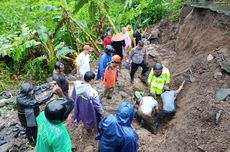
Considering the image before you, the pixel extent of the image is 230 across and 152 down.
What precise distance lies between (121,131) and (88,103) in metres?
1.45

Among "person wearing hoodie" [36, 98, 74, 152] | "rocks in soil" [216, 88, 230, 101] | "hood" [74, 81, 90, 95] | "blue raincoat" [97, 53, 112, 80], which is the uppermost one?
"person wearing hoodie" [36, 98, 74, 152]

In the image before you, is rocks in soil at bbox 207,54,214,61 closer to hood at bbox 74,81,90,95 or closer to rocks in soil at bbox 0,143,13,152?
hood at bbox 74,81,90,95

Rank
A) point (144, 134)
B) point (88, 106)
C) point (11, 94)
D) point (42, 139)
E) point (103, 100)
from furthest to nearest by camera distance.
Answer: point (11, 94), point (103, 100), point (144, 134), point (88, 106), point (42, 139)

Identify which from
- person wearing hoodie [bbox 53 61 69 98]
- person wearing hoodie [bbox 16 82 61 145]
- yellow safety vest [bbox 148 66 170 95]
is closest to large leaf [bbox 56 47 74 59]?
person wearing hoodie [bbox 53 61 69 98]

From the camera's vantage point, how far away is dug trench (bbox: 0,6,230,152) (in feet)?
22.0

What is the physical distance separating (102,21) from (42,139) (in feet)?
31.6

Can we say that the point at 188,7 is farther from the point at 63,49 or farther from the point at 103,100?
the point at 103,100

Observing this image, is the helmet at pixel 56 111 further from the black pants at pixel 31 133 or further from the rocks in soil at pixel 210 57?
the rocks in soil at pixel 210 57

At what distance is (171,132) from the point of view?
729 centimetres

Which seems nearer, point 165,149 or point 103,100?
point 165,149

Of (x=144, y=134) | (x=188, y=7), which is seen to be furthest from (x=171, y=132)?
(x=188, y=7)

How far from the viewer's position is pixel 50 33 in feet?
39.3

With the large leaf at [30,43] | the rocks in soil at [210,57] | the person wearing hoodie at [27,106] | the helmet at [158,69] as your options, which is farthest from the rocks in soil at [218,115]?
the large leaf at [30,43]

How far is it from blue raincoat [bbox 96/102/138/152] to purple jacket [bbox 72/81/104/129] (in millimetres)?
1177
